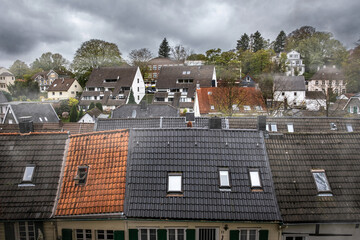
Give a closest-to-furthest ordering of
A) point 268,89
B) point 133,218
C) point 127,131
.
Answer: point 133,218
point 127,131
point 268,89

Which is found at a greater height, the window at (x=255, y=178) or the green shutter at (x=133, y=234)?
the window at (x=255, y=178)

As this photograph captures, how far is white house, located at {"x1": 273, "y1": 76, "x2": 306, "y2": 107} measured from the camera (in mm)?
26500

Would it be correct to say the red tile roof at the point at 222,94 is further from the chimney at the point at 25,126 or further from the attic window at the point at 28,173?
the attic window at the point at 28,173

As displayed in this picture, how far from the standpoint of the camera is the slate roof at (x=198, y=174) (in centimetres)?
629

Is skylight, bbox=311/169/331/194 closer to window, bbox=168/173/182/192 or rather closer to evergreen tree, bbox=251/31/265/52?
window, bbox=168/173/182/192

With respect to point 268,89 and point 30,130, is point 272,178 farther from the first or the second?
point 268,89

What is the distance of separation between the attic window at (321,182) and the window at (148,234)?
4.44 meters

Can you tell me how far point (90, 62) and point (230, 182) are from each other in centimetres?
4079

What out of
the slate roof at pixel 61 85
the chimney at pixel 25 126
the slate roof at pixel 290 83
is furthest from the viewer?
the slate roof at pixel 61 85

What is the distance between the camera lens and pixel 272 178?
6945 mm

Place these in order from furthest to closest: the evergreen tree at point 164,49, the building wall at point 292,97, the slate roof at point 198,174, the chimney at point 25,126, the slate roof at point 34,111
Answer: the evergreen tree at point 164,49, the building wall at point 292,97, the slate roof at point 34,111, the chimney at point 25,126, the slate roof at point 198,174

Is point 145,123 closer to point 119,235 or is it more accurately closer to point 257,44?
point 119,235

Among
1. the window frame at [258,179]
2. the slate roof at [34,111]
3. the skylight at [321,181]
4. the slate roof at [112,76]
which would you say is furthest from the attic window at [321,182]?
the slate roof at [112,76]

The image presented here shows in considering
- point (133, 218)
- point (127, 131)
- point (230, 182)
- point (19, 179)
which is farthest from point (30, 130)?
point (230, 182)
